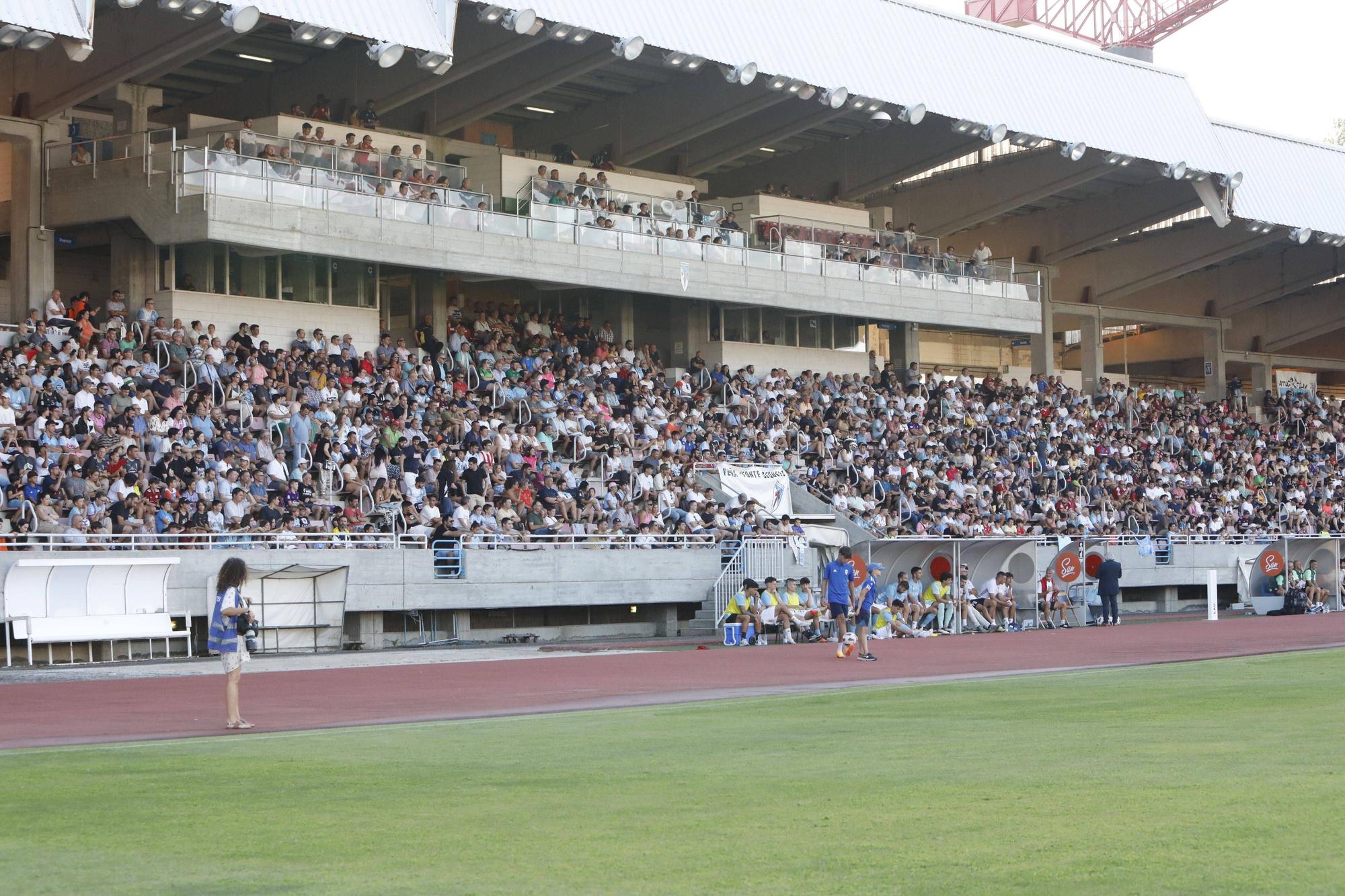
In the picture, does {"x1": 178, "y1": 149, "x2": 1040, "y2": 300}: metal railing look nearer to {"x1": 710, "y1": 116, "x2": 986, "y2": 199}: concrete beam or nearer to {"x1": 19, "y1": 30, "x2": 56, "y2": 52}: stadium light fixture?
{"x1": 710, "y1": 116, "x2": 986, "y2": 199}: concrete beam

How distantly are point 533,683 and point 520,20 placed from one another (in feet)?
66.2

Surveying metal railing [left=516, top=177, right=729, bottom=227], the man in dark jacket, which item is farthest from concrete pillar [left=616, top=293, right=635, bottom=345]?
the man in dark jacket

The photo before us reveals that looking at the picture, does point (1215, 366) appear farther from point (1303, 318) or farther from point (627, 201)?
point (627, 201)

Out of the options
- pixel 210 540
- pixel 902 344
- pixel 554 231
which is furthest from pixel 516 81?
pixel 210 540

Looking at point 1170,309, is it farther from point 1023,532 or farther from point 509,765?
point 509,765

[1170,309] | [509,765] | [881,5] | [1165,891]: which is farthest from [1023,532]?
[1165,891]

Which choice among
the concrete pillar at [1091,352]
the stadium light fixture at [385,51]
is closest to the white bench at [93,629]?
the stadium light fixture at [385,51]

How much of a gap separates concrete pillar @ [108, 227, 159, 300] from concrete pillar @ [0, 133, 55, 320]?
5.08 ft

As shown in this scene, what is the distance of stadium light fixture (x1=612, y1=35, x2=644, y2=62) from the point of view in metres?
39.6

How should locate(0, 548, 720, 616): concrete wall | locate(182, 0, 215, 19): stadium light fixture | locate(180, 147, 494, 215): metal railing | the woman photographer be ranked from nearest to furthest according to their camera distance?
the woman photographer, locate(0, 548, 720, 616): concrete wall, locate(182, 0, 215, 19): stadium light fixture, locate(180, 147, 494, 215): metal railing

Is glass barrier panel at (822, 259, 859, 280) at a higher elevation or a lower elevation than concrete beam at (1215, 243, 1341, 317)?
lower

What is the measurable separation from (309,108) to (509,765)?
3254 centimetres

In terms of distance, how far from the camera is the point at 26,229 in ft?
123

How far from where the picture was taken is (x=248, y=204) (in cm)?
3625
